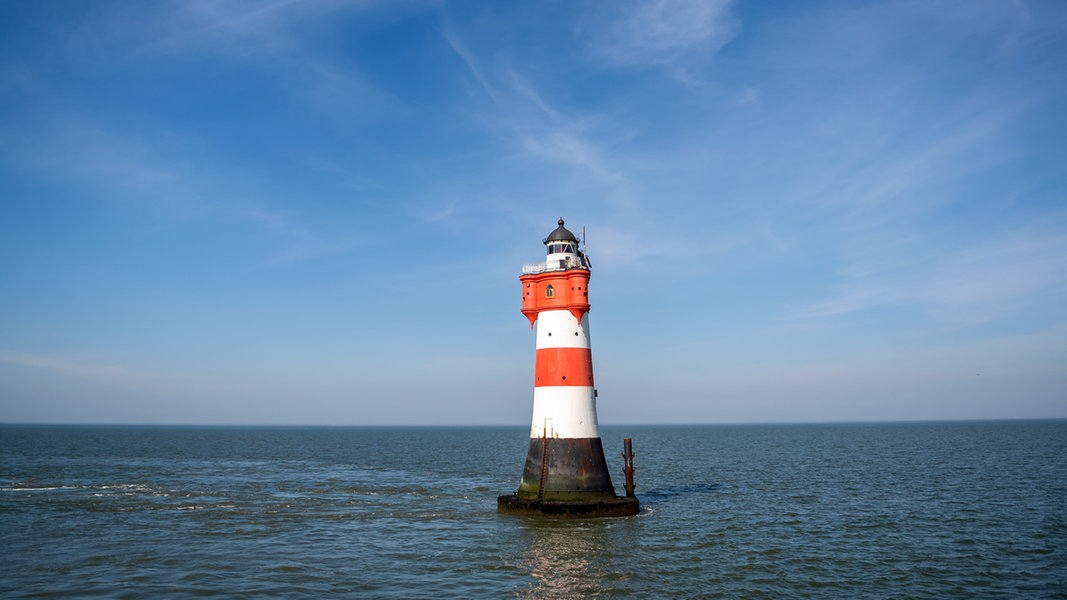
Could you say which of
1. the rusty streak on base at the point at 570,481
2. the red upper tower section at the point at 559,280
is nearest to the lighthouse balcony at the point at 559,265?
the red upper tower section at the point at 559,280

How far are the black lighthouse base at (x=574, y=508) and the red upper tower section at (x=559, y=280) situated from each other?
770 centimetres

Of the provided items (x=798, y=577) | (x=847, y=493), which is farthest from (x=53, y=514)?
(x=847, y=493)

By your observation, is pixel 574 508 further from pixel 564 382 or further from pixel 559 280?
pixel 559 280

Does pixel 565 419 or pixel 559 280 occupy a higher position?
pixel 559 280

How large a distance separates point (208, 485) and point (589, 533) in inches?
1209

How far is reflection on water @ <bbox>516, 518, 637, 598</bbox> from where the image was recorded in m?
22.2

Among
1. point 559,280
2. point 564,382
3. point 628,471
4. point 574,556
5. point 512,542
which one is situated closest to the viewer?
point 574,556

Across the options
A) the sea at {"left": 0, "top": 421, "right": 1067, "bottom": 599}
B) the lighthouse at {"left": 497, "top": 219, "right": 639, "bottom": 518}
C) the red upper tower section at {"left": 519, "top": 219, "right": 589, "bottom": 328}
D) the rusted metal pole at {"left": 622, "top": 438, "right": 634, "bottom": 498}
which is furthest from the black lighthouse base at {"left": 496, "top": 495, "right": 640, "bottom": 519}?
the red upper tower section at {"left": 519, "top": 219, "right": 589, "bottom": 328}

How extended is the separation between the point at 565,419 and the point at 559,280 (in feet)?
19.5

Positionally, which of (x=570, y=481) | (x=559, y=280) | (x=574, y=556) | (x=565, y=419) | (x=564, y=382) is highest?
(x=559, y=280)

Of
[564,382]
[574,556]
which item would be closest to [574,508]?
[574,556]

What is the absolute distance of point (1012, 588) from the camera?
22.3 meters

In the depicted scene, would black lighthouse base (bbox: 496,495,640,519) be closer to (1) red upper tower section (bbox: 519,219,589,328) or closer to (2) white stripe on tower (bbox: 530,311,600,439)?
(2) white stripe on tower (bbox: 530,311,600,439)

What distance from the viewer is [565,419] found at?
31.6 metres
